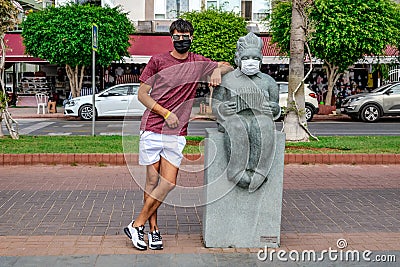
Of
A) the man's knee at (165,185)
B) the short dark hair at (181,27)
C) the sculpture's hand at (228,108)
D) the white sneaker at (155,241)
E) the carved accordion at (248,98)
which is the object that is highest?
the short dark hair at (181,27)

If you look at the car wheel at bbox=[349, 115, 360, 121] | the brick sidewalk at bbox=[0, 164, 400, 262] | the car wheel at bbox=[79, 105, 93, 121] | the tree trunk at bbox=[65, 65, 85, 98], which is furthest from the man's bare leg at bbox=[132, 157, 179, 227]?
the tree trunk at bbox=[65, 65, 85, 98]

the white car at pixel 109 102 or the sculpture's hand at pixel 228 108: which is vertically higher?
the sculpture's hand at pixel 228 108

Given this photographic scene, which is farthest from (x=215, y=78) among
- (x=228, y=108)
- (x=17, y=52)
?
(x=17, y=52)

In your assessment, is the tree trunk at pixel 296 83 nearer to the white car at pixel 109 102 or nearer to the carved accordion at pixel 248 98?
the carved accordion at pixel 248 98

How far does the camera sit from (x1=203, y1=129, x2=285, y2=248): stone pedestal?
215 inches

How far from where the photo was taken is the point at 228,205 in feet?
18.0

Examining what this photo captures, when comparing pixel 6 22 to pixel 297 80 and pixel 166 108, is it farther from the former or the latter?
pixel 166 108

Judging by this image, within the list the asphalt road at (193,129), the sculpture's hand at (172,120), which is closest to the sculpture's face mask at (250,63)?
the sculpture's hand at (172,120)

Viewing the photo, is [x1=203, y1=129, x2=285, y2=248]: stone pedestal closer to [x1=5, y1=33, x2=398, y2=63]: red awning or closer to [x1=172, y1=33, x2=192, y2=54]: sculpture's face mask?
[x1=172, y1=33, x2=192, y2=54]: sculpture's face mask

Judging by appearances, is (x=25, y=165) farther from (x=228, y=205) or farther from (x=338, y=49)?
(x=338, y=49)

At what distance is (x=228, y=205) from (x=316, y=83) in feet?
86.7

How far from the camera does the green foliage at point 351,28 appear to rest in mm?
23656

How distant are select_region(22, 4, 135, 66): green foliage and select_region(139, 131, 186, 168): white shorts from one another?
2026 centimetres

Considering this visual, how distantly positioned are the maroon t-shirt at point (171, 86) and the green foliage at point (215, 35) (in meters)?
20.3
